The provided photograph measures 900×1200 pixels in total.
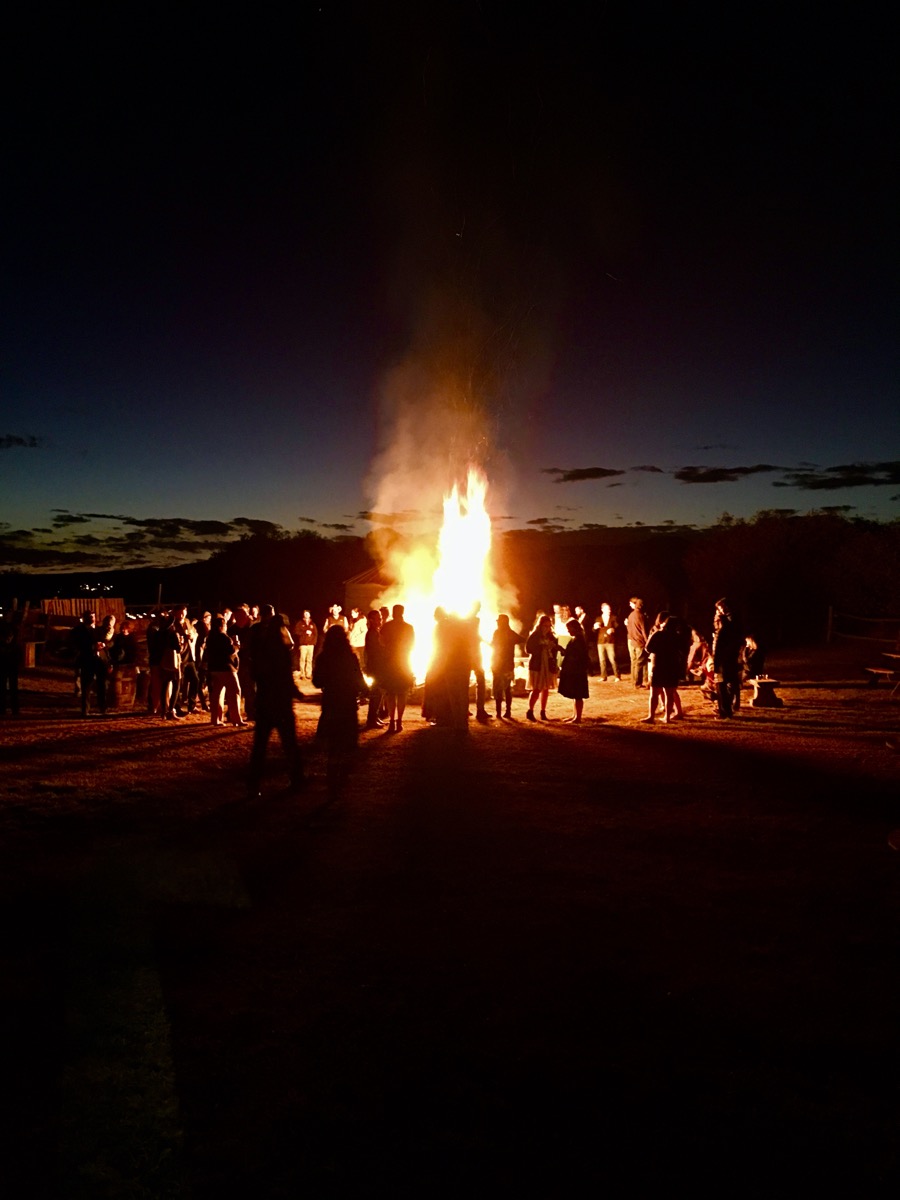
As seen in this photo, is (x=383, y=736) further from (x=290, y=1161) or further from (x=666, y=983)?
(x=290, y=1161)

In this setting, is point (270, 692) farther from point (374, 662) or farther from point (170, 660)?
point (170, 660)

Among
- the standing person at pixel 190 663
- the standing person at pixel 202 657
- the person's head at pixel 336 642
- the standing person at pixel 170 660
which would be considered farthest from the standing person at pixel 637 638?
the person's head at pixel 336 642

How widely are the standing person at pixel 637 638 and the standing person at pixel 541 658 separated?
14.7 feet

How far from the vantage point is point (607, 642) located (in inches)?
858

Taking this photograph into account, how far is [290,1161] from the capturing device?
3.15m

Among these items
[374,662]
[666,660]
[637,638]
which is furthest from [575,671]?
[637,638]

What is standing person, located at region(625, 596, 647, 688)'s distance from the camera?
744 inches

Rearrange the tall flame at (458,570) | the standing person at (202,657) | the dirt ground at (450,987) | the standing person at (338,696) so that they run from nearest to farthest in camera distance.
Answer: the dirt ground at (450,987) → the standing person at (338,696) → the standing person at (202,657) → the tall flame at (458,570)

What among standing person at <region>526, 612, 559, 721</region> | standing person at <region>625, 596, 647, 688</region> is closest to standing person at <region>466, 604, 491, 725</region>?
standing person at <region>526, 612, 559, 721</region>

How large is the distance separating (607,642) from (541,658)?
7.60m

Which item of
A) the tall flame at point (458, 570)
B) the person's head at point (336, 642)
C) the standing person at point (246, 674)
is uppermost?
the tall flame at point (458, 570)

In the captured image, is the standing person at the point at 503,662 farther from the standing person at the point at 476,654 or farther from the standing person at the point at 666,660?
the standing person at the point at 666,660

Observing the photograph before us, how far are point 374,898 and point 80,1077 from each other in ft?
8.03

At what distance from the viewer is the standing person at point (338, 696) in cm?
902
